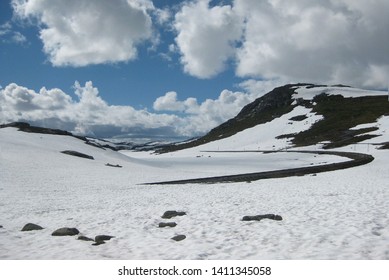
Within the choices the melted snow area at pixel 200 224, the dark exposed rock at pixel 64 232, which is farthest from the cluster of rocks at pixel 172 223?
the dark exposed rock at pixel 64 232

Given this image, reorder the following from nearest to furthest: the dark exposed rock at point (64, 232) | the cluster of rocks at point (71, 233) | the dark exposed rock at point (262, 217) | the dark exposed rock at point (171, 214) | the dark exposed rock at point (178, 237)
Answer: the dark exposed rock at point (178, 237) < the cluster of rocks at point (71, 233) < the dark exposed rock at point (64, 232) < the dark exposed rock at point (262, 217) < the dark exposed rock at point (171, 214)

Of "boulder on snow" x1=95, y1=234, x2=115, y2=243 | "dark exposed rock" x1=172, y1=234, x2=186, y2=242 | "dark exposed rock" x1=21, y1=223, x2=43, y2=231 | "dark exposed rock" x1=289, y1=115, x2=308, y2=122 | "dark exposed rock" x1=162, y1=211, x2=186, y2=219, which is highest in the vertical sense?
"dark exposed rock" x1=289, y1=115, x2=308, y2=122

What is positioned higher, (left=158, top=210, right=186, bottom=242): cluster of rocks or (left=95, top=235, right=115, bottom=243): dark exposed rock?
(left=158, top=210, right=186, bottom=242): cluster of rocks

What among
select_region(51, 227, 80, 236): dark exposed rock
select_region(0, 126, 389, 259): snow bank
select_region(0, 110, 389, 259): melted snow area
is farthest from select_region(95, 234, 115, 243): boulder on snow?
select_region(51, 227, 80, 236): dark exposed rock

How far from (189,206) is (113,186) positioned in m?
16.7

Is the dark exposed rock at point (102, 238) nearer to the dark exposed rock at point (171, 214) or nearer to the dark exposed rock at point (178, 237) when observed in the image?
the dark exposed rock at point (178, 237)

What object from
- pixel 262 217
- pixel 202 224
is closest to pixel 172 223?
pixel 202 224

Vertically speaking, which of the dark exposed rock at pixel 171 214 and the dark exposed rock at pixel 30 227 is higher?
the dark exposed rock at pixel 171 214

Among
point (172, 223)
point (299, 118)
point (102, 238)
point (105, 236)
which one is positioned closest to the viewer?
point (102, 238)

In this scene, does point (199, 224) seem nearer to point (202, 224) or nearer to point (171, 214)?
point (202, 224)

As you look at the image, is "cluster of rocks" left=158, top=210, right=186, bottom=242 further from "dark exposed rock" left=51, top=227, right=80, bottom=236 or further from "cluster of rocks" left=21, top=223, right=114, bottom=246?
"dark exposed rock" left=51, top=227, right=80, bottom=236

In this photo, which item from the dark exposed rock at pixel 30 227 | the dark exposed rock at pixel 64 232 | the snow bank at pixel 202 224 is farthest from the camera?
the dark exposed rock at pixel 30 227

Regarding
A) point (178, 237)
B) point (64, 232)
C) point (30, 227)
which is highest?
point (178, 237)
